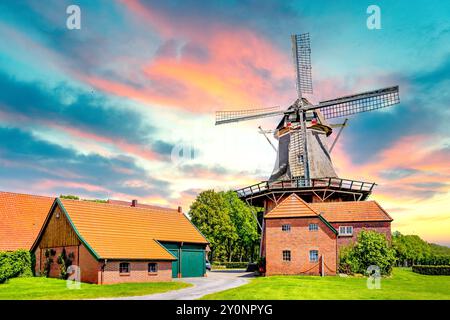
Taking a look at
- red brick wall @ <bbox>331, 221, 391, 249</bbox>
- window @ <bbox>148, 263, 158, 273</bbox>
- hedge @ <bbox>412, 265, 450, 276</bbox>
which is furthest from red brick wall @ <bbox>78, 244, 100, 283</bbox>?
hedge @ <bbox>412, 265, 450, 276</bbox>

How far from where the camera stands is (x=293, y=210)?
36844 millimetres

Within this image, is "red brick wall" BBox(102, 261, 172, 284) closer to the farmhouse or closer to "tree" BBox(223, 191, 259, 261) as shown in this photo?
the farmhouse

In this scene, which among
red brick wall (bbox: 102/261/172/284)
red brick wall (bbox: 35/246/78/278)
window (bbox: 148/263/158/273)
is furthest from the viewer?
window (bbox: 148/263/158/273)

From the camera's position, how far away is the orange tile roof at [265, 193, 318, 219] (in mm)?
36344

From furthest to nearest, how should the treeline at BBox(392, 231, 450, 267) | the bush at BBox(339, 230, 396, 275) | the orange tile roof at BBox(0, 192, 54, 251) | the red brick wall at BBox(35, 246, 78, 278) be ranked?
1. the treeline at BBox(392, 231, 450, 267)
2. the bush at BBox(339, 230, 396, 275)
3. the orange tile roof at BBox(0, 192, 54, 251)
4. the red brick wall at BBox(35, 246, 78, 278)

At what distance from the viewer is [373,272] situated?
34.9 metres

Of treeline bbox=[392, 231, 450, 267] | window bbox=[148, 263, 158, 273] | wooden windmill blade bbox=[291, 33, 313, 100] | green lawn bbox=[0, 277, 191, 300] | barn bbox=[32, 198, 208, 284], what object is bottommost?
treeline bbox=[392, 231, 450, 267]

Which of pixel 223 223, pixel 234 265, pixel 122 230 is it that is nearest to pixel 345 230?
pixel 122 230

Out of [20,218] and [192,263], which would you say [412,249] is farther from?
[20,218]

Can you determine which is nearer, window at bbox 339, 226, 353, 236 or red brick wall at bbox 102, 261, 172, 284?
red brick wall at bbox 102, 261, 172, 284

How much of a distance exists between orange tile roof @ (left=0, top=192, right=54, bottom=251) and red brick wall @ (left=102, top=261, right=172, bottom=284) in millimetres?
9949
